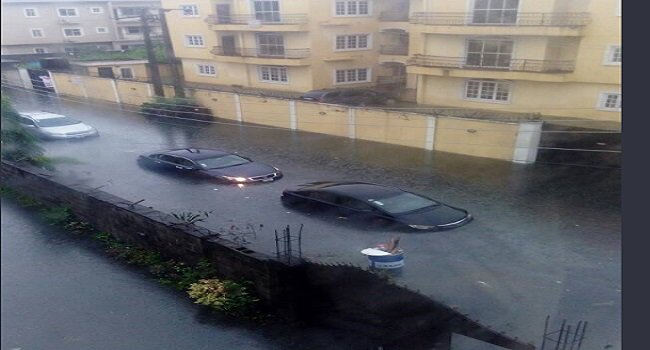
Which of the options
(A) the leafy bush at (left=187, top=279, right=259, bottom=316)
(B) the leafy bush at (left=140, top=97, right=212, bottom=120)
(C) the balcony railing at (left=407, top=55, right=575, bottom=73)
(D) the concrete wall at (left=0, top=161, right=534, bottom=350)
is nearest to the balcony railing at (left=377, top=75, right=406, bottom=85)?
(C) the balcony railing at (left=407, top=55, right=575, bottom=73)

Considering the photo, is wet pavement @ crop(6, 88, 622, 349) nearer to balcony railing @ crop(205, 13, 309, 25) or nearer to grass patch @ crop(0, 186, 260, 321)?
grass patch @ crop(0, 186, 260, 321)

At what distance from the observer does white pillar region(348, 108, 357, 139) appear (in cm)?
212

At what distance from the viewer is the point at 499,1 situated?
1.52 meters

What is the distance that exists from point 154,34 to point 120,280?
185cm

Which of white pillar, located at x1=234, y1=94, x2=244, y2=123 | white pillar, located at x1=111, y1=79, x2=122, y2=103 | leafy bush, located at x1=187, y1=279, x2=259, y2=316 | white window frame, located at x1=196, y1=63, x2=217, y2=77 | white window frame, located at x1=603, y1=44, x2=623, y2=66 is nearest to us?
white window frame, located at x1=603, y1=44, x2=623, y2=66

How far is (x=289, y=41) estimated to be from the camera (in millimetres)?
1872

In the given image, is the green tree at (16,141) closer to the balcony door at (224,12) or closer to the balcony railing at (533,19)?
the balcony door at (224,12)

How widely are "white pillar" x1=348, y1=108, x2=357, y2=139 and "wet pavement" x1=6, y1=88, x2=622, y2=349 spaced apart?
6 centimetres

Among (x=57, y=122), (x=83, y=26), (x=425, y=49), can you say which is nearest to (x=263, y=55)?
(x=425, y=49)

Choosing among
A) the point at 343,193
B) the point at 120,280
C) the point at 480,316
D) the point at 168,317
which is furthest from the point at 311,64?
the point at 120,280

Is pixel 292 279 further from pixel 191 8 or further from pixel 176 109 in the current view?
pixel 191 8

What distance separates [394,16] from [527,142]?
84cm

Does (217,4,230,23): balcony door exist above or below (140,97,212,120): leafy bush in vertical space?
above

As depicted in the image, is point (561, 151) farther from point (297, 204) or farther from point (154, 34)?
point (154, 34)
